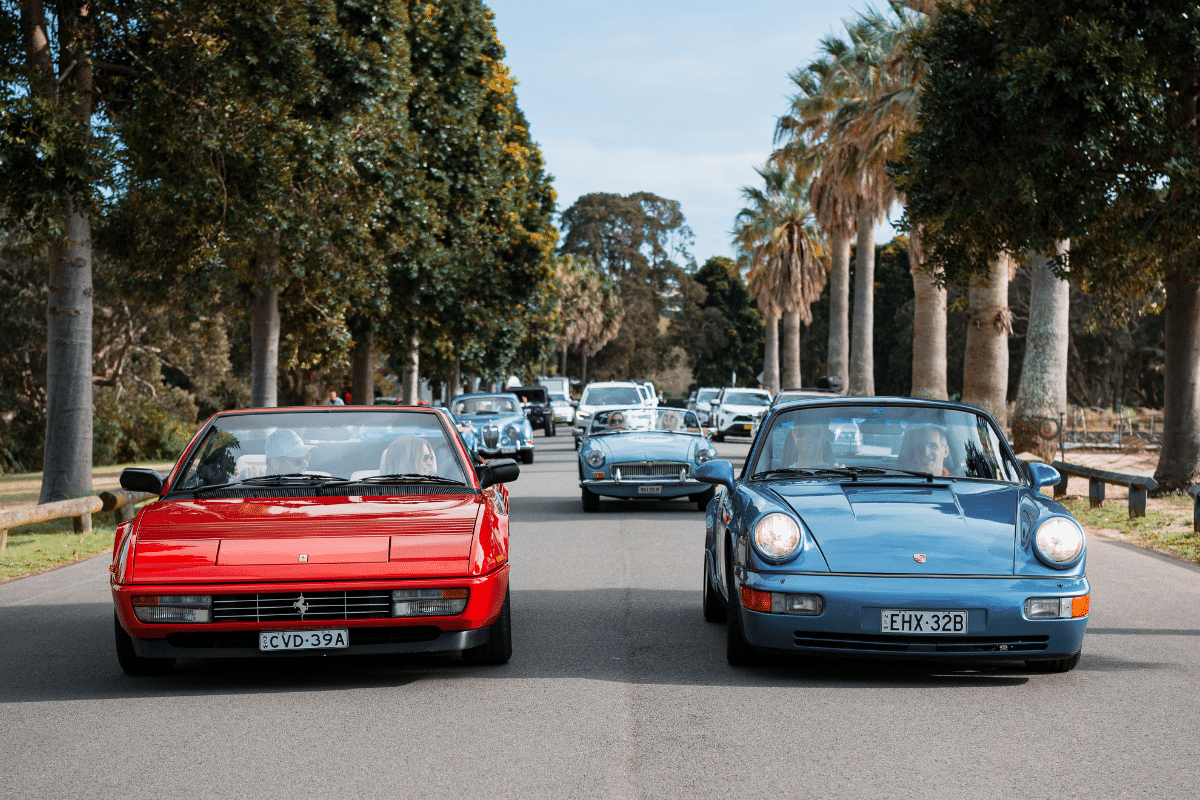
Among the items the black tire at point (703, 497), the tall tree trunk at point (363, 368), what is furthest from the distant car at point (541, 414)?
the black tire at point (703, 497)

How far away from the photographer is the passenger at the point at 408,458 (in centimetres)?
757

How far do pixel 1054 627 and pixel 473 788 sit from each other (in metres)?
3.15

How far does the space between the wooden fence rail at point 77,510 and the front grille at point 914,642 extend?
8.50 m

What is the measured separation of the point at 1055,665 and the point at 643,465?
32.9ft

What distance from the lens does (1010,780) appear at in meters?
4.84

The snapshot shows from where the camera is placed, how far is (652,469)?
16625 mm

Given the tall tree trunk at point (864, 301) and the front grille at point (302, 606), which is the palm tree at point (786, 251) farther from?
the front grille at point (302, 606)

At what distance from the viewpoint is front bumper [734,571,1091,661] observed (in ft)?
20.4

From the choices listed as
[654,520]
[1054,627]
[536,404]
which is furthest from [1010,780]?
[536,404]

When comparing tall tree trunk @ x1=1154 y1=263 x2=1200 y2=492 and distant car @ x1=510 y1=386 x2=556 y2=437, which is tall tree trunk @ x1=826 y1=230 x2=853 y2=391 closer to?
distant car @ x1=510 y1=386 x2=556 y2=437

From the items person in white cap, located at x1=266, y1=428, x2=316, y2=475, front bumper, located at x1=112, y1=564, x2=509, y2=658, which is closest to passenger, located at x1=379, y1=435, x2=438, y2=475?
person in white cap, located at x1=266, y1=428, x2=316, y2=475

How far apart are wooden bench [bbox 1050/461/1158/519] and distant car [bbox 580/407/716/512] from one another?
454 cm

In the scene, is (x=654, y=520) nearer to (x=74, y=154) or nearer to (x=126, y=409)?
(x=74, y=154)

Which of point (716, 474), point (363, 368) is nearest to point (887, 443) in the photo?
point (716, 474)
